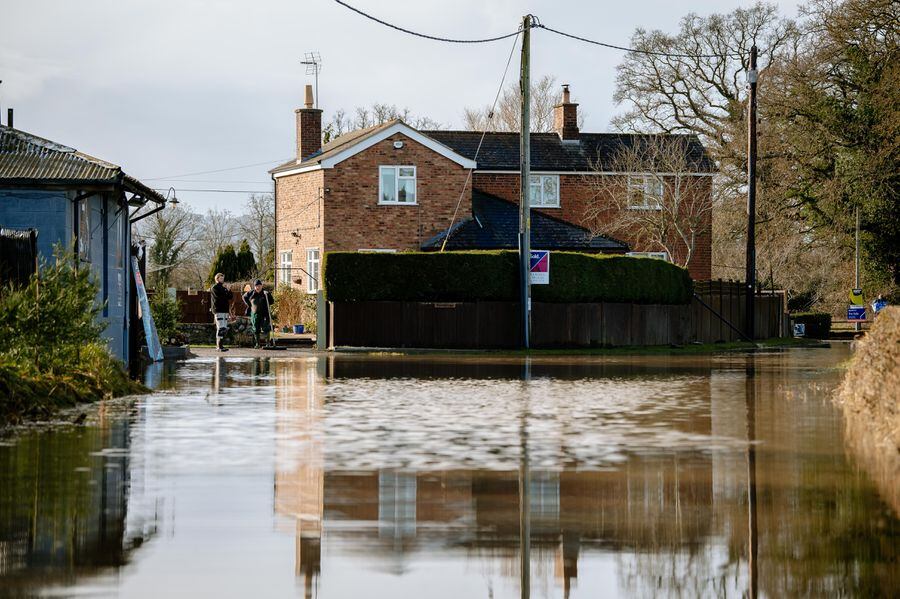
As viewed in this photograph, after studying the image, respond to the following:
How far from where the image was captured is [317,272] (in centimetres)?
5409

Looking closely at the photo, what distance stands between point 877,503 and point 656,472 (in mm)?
2232

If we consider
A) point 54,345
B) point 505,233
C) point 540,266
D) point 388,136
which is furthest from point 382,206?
point 54,345

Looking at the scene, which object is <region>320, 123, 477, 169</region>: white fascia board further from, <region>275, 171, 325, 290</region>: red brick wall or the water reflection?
the water reflection

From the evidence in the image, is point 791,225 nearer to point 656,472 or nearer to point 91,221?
point 91,221

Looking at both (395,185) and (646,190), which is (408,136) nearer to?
(395,185)

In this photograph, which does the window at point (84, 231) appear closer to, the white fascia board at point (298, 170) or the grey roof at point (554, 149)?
the white fascia board at point (298, 170)

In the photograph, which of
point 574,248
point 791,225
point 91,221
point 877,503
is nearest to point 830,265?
point 791,225

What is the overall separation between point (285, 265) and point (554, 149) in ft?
41.7

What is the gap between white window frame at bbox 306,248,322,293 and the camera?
54.0 m

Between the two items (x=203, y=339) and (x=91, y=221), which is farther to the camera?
(x=203, y=339)

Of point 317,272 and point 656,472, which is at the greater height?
point 317,272

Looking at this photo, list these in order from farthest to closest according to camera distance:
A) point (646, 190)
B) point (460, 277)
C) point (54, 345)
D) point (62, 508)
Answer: point (646, 190), point (460, 277), point (54, 345), point (62, 508)

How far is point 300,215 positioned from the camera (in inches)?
2194

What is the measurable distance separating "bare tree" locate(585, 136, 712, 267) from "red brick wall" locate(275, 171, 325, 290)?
1217 centimetres
